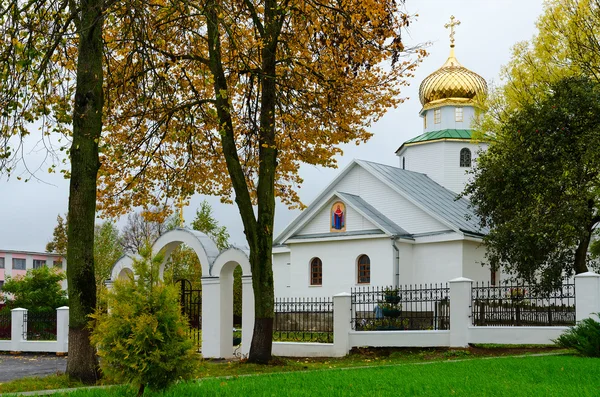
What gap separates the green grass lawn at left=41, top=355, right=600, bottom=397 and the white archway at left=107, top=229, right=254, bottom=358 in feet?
17.2

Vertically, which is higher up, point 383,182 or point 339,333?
point 383,182

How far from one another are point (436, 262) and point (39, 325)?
15.8 metres

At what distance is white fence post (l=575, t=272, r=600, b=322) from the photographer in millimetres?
15438

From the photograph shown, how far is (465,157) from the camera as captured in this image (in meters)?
38.2

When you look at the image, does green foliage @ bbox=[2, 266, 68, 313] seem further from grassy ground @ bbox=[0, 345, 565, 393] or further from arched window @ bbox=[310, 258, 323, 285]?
grassy ground @ bbox=[0, 345, 565, 393]

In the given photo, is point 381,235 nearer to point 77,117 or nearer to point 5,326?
point 5,326

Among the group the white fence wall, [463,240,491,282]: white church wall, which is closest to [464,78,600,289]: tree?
[463,240,491,282]: white church wall

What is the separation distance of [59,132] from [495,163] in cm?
1403

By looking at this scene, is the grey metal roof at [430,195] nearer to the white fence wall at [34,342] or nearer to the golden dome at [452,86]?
the golden dome at [452,86]

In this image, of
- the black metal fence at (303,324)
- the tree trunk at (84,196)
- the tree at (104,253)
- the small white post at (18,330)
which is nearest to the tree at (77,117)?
the tree trunk at (84,196)

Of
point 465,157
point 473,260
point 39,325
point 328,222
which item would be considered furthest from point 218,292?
point 465,157

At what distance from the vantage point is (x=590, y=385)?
30.1 feet

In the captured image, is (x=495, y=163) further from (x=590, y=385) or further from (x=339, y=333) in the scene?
(x=590, y=385)

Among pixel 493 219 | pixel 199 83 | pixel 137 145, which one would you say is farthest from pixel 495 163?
pixel 137 145
